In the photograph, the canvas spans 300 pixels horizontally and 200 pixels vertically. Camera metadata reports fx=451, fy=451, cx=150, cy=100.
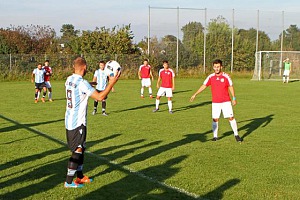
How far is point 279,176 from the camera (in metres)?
7.83

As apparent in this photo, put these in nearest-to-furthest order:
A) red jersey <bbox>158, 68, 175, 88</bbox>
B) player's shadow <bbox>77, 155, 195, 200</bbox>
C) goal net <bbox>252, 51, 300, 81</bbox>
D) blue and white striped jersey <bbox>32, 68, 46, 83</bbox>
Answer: player's shadow <bbox>77, 155, 195, 200</bbox> → red jersey <bbox>158, 68, 175, 88</bbox> → blue and white striped jersey <bbox>32, 68, 46, 83</bbox> → goal net <bbox>252, 51, 300, 81</bbox>

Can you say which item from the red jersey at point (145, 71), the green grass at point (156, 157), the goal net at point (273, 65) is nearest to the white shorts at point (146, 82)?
the red jersey at point (145, 71)

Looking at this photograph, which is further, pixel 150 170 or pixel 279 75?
pixel 279 75

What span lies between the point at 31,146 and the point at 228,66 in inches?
1560

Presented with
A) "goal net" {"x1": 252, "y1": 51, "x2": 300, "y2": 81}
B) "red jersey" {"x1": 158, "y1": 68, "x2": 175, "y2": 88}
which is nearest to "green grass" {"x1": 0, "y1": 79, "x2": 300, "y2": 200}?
"red jersey" {"x1": 158, "y1": 68, "x2": 175, "y2": 88}

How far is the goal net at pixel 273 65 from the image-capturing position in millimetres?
43875

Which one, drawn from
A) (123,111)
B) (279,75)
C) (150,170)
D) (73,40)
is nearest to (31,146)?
(150,170)

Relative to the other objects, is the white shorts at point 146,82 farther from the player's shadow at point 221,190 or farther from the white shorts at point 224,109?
the player's shadow at point 221,190

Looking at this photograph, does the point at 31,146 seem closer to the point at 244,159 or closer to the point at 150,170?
the point at 150,170

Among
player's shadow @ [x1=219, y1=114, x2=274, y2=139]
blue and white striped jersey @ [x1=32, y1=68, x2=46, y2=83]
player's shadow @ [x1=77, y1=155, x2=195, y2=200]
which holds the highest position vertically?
blue and white striped jersey @ [x1=32, y1=68, x2=46, y2=83]

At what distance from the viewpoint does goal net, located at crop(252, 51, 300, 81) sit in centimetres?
4388

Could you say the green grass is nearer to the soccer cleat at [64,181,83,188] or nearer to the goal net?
the soccer cleat at [64,181,83,188]

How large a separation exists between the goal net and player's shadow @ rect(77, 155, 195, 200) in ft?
122

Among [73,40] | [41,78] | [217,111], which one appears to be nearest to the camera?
[217,111]
